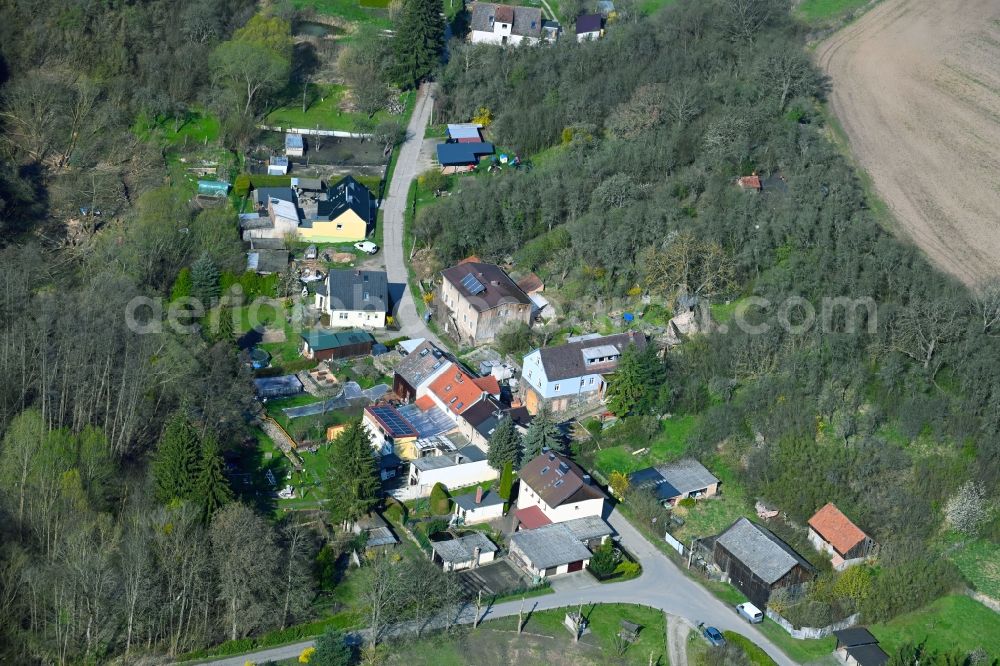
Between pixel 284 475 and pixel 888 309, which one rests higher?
pixel 888 309

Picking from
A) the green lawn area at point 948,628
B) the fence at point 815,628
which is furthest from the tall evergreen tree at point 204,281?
the green lawn area at point 948,628

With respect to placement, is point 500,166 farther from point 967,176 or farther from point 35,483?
point 35,483

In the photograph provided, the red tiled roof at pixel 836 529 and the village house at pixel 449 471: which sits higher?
the red tiled roof at pixel 836 529

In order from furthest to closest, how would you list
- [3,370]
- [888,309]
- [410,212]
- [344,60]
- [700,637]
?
[344,60]
[410,212]
[888,309]
[3,370]
[700,637]

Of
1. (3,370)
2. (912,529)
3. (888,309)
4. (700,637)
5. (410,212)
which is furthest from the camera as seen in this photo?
(410,212)

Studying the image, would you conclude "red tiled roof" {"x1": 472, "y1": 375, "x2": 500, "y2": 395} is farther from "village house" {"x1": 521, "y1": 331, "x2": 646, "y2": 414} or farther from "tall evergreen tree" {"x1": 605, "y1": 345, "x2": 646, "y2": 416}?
"tall evergreen tree" {"x1": 605, "y1": 345, "x2": 646, "y2": 416}

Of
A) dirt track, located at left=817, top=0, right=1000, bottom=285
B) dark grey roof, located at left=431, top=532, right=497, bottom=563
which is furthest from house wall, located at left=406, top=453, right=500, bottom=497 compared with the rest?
dirt track, located at left=817, top=0, right=1000, bottom=285

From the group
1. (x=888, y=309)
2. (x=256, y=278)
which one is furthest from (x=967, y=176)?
(x=256, y=278)

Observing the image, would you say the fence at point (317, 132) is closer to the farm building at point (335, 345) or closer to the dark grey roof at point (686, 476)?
the farm building at point (335, 345)
